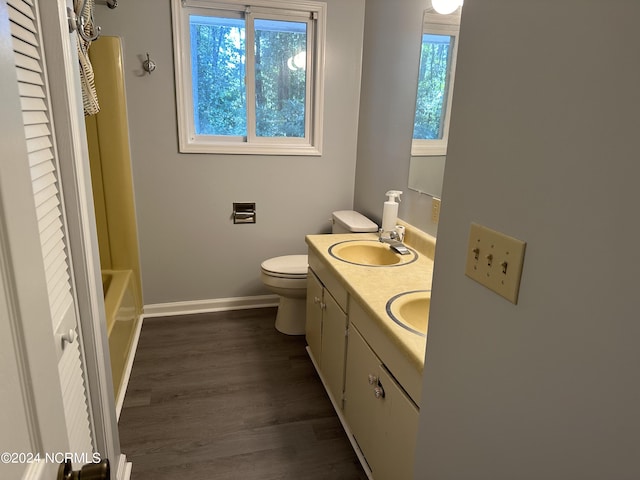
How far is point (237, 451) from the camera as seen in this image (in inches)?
74.9

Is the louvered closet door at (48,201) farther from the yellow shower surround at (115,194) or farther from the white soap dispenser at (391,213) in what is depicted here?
the white soap dispenser at (391,213)

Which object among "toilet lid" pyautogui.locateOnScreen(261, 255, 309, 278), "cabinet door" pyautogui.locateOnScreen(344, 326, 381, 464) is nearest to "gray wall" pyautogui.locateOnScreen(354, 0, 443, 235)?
"toilet lid" pyautogui.locateOnScreen(261, 255, 309, 278)

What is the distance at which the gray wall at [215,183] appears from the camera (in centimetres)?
271

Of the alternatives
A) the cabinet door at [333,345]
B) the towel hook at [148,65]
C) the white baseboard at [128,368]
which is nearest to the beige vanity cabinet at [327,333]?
the cabinet door at [333,345]

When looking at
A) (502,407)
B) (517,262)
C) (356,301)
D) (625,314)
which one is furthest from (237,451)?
(625,314)

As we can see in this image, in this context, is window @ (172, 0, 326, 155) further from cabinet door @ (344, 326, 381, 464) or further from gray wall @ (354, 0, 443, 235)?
cabinet door @ (344, 326, 381, 464)

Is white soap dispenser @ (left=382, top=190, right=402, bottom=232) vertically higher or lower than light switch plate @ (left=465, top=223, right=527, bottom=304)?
lower

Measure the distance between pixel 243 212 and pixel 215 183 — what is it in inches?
11.2

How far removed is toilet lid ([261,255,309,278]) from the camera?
9.04 feet

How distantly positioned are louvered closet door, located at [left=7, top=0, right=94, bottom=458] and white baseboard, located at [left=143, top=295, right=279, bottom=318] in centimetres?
188

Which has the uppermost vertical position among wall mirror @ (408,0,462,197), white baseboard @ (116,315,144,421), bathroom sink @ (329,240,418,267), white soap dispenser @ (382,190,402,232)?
wall mirror @ (408,0,462,197)

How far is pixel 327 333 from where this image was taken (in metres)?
2.19

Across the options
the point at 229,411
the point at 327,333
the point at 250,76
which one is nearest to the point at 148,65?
the point at 250,76

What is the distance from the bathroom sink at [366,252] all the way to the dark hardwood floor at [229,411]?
2.37ft
